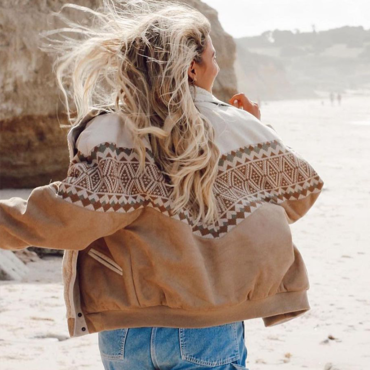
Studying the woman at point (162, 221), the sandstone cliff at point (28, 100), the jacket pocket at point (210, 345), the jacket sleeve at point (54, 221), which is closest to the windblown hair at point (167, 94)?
the woman at point (162, 221)

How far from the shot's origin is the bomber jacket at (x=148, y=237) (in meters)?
1.73

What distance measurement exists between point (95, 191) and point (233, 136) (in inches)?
14.2

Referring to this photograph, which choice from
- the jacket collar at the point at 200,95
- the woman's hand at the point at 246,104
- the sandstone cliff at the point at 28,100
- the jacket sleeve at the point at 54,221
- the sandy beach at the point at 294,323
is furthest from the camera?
the sandstone cliff at the point at 28,100

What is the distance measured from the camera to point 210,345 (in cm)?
178

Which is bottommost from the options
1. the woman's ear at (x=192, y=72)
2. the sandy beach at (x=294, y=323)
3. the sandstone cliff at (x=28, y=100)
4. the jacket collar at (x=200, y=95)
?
the sandy beach at (x=294, y=323)

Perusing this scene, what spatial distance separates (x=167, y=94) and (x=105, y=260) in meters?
0.40

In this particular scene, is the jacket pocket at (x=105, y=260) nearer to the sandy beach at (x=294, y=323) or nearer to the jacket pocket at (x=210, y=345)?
the jacket pocket at (x=210, y=345)

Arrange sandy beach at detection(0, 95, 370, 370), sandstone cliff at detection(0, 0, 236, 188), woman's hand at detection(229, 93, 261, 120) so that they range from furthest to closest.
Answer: sandstone cliff at detection(0, 0, 236, 188) → sandy beach at detection(0, 95, 370, 370) → woman's hand at detection(229, 93, 261, 120)

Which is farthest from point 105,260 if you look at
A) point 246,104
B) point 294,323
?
point 294,323

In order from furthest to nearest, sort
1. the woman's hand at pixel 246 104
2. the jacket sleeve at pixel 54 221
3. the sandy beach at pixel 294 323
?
1. the sandy beach at pixel 294 323
2. the woman's hand at pixel 246 104
3. the jacket sleeve at pixel 54 221

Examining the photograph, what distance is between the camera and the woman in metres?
1.73

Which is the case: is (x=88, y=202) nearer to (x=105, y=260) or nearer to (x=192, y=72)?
(x=105, y=260)

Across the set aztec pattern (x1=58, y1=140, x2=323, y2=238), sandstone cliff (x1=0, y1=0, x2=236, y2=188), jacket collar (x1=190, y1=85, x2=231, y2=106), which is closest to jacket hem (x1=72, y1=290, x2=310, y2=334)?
aztec pattern (x1=58, y1=140, x2=323, y2=238)

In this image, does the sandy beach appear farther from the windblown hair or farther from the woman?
the windblown hair
